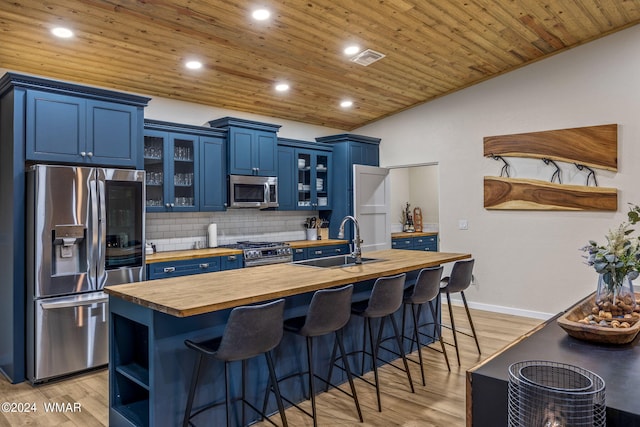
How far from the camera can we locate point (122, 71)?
13.7ft

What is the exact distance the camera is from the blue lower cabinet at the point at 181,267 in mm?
4141

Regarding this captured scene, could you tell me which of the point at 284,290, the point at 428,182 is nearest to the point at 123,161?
the point at 284,290

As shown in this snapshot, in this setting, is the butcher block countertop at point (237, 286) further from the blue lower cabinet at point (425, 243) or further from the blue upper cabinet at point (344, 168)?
the blue lower cabinet at point (425, 243)

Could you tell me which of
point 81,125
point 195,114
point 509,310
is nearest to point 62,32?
point 81,125

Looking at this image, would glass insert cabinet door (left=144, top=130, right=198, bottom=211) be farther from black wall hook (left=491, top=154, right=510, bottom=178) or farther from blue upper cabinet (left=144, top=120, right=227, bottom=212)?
black wall hook (left=491, top=154, right=510, bottom=178)

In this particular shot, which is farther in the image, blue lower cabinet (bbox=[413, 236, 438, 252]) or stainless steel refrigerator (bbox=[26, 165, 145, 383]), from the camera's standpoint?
blue lower cabinet (bbox=[413, 236, 438, 252])

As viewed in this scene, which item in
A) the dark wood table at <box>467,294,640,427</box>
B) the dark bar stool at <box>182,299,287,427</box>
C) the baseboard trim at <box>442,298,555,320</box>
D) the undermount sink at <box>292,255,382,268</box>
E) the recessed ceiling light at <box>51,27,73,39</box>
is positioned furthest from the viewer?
the baseboard trim at <box>442,298,555,320</box>

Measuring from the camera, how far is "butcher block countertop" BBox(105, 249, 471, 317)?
7.18 feet

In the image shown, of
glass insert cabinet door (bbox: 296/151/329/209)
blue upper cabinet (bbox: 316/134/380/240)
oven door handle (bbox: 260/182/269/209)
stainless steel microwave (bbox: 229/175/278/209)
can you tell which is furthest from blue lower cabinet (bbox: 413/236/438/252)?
oven door handle (bbox: 260/182/269/209)

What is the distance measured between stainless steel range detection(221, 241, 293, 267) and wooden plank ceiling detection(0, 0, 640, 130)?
174cm

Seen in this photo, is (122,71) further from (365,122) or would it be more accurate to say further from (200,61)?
(365,122)

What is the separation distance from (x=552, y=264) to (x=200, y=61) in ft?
14.6

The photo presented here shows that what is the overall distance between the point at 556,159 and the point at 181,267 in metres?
4.30

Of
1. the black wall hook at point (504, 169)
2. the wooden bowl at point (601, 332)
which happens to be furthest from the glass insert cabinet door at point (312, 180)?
the wooden bowl at point (601, 332)
